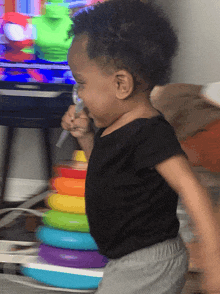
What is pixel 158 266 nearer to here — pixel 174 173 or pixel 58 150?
pixel 174 173

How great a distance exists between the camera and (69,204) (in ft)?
3.33

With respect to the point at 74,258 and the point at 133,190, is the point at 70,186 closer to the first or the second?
the point at 74,258

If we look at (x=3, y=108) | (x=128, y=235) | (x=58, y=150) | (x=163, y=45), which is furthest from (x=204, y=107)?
(x=58, y=150)

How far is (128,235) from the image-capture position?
61 centimetres

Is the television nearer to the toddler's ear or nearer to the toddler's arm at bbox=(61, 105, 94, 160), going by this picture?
the toddler's arm at bbox=(61, 105, 94, 160)

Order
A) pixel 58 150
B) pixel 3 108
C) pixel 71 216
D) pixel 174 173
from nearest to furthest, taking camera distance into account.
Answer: pixel 174 173, pixel 71 216, pixel 3 108, pixel 58 150

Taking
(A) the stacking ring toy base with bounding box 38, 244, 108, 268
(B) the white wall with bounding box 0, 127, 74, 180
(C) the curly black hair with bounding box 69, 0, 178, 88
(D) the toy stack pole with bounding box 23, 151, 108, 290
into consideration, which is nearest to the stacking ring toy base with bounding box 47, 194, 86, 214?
(D) the toy stack pole with bounding box 23, 151, 108, 290

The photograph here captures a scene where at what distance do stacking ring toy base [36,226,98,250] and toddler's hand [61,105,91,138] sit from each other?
0.35m

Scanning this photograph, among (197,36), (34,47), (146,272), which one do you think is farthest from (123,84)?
(197,36)

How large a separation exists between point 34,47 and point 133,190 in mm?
1195

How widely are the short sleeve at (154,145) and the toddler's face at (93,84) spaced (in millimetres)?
82

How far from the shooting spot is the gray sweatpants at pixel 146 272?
0.59 metres

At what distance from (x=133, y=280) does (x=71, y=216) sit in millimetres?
448

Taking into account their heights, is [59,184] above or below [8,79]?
below
